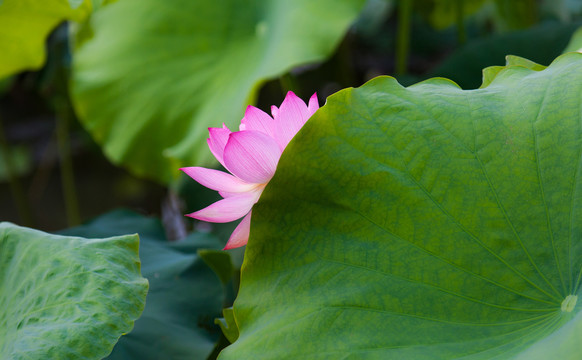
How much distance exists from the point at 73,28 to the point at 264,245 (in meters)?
1.10

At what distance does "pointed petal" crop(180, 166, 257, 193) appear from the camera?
45 cm

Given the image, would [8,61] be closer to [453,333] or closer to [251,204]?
[251,204]

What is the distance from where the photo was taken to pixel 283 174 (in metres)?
0.46

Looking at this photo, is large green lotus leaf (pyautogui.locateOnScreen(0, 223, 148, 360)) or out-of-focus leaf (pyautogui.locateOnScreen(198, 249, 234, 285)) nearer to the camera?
large green lotus leaf (pyautogui.locateOnScreen(0, 223, 148, 360))

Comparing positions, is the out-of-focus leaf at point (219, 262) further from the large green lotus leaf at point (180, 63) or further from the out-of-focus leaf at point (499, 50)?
the out-of-focus leaf at point (499, 50)

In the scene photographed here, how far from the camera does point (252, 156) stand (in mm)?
446

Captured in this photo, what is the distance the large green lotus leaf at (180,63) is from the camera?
3.28ft

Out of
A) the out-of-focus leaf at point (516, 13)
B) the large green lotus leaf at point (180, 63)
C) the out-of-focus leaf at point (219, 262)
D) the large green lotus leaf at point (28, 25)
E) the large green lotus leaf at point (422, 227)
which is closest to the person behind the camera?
the large green lotus leaf at point (422, 227)

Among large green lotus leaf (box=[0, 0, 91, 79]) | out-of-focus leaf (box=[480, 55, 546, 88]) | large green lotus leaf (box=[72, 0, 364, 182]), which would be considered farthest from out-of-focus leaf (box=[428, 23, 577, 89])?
large green lotus leaf (box=[0, 0, 91, 79])

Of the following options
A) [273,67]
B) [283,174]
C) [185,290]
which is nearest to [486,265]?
[283,174]

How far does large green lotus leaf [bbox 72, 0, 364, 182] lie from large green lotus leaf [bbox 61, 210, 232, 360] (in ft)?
0.93

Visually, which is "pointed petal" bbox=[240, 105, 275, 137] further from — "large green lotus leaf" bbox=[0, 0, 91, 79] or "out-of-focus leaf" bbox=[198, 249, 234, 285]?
"large green lotus leaf" bbox=[0, 0, 91, 79]

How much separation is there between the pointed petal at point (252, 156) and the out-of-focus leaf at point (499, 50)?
0.75 metres

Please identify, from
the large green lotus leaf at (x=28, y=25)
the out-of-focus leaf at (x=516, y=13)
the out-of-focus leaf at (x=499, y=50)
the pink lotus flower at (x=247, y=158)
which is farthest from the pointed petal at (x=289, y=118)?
the out-of-focus leaf at (x=516, y=13)
